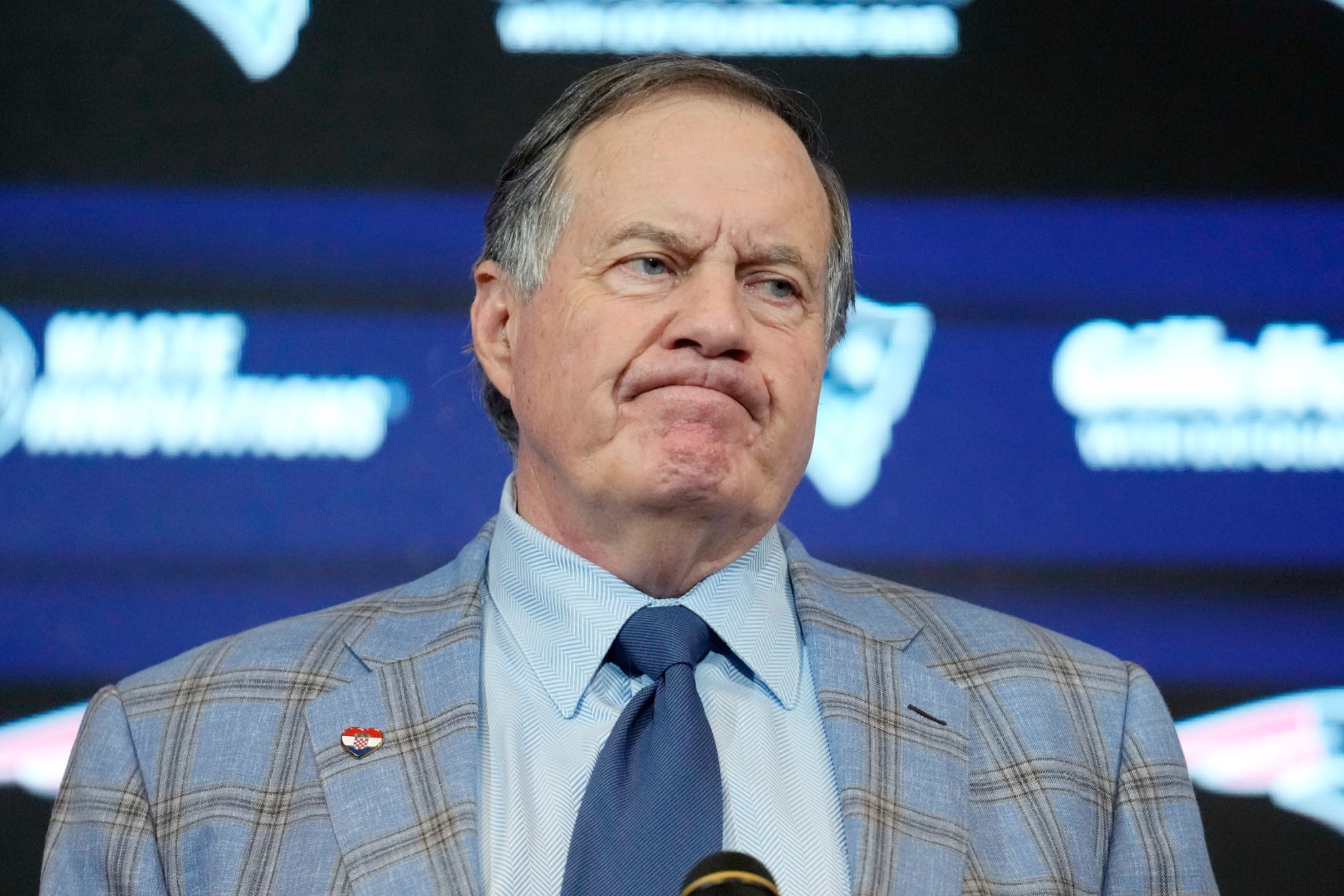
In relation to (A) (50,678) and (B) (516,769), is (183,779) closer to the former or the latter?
(B) (516,769)

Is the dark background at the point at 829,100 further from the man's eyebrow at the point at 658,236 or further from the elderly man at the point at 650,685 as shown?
the man's eyebrow at the point at 658,236

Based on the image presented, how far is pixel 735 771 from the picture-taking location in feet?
5.15

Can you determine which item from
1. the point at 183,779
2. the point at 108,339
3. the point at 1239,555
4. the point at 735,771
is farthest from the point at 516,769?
the point at 1239,555

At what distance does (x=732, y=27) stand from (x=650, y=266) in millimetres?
1105

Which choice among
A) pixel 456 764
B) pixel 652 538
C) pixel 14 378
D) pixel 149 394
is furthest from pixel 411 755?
pixel 14 378

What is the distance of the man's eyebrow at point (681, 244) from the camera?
1.69m

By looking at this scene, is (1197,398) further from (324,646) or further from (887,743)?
(324,646)

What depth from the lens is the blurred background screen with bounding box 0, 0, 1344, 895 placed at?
100 inches

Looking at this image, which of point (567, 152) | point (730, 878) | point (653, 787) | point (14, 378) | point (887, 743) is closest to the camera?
point (730, 878)

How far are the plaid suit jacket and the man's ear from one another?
274 mm

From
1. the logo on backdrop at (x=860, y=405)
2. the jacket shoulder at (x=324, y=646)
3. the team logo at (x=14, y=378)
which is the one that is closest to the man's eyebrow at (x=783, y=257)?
the jacket shoulder at (x=324, y=646)

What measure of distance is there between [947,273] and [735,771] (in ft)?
4.48

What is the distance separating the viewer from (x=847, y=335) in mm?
2619

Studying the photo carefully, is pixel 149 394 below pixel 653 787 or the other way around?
the other way around
